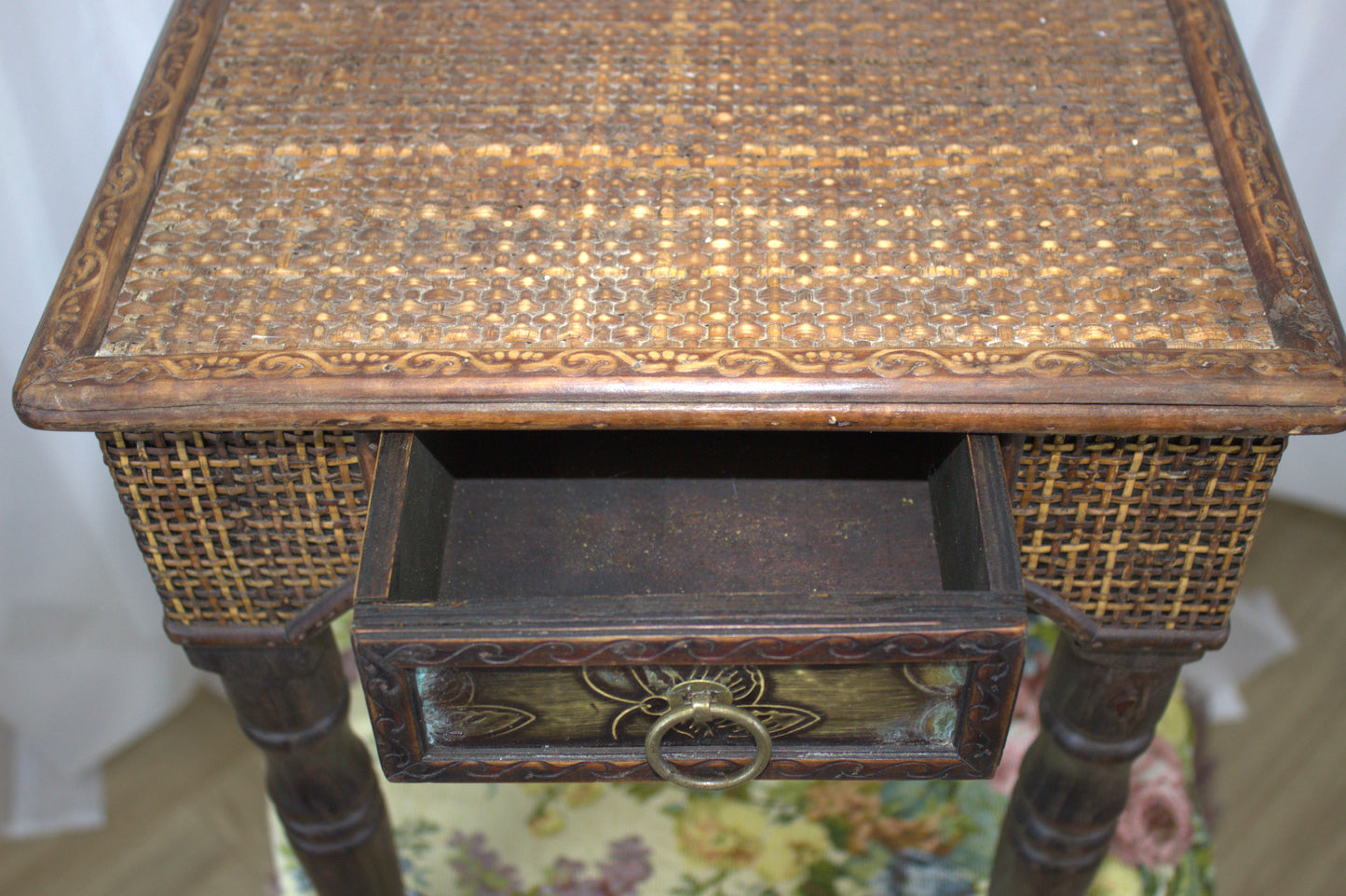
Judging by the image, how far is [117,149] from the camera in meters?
0.80

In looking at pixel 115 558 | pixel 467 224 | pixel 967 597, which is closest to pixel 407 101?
pixel 467 224

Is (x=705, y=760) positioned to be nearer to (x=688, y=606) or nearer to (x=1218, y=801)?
(x=688, y=606)

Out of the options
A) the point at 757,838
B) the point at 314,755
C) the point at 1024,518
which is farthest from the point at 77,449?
the point at 1024,518

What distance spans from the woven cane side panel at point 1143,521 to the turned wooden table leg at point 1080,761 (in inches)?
1.8

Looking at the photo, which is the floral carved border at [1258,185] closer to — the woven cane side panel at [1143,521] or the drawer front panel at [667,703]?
the woven cane side panel at [1143,521]

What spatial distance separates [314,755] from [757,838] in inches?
17.2

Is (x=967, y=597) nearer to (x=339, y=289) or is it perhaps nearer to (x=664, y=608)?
(x=664, y=608)

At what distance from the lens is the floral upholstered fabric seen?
1114mm

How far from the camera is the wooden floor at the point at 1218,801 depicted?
A: 1308mm

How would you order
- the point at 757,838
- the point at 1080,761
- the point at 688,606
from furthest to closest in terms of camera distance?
1. the point at 757,838
2. the point at 1080,761
3. the point at 688,606

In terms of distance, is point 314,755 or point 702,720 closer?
point 702,720

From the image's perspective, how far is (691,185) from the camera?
78 cm

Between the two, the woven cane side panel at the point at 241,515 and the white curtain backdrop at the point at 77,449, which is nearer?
the woven cane side panel at the point at 241,515

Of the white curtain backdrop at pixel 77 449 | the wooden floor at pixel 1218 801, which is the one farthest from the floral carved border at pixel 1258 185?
the wooden floor at pixel 1218 801
